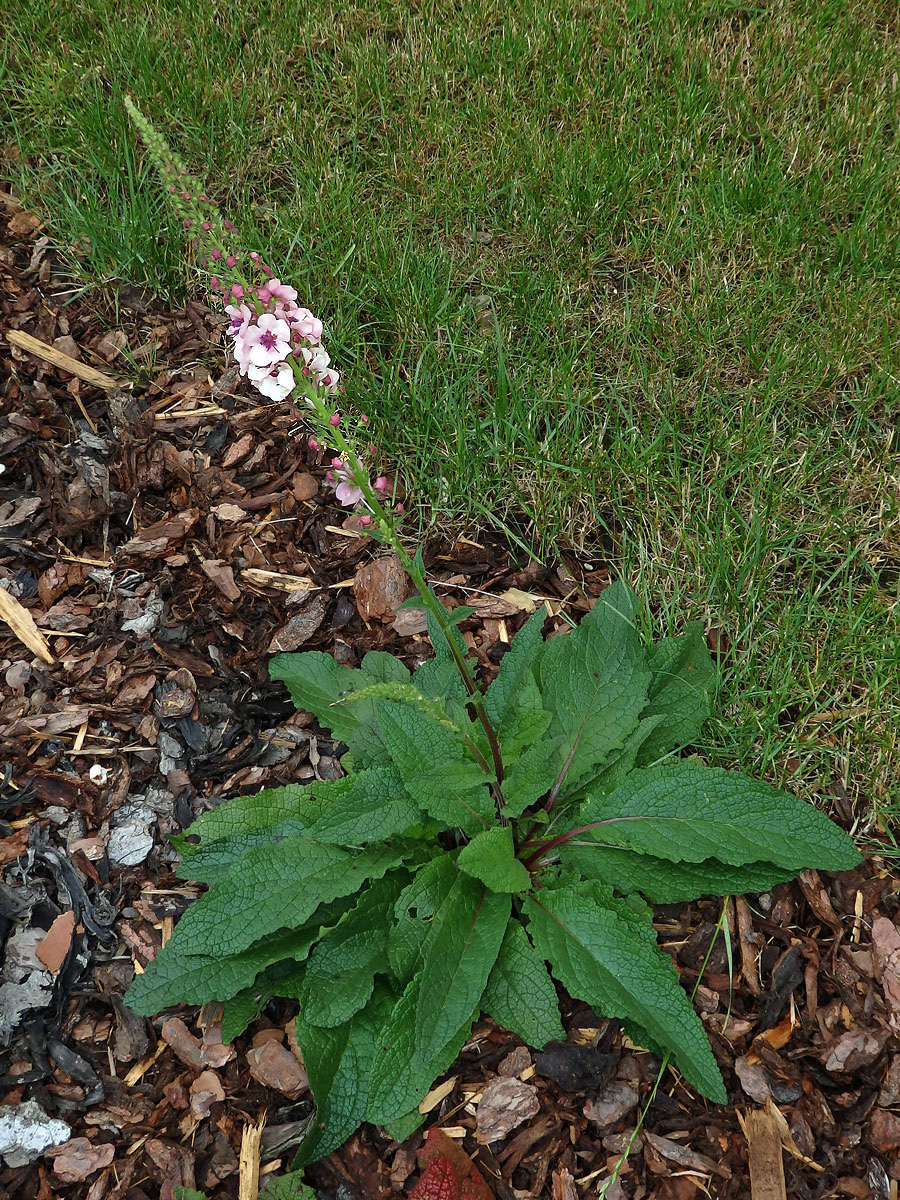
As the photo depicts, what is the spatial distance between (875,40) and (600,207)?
153 cm

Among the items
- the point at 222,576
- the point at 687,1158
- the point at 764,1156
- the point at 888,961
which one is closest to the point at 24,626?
the point at 222,576

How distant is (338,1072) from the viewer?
2.08 m

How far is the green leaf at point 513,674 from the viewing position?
247 cm

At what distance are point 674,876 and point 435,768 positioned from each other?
2.05 ft

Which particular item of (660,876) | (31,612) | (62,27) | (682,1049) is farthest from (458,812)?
(62,27)

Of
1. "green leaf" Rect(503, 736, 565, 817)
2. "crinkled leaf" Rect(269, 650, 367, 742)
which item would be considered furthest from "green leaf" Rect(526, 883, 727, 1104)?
"crinkled leaf" Rect(269, 650, 367, 742)

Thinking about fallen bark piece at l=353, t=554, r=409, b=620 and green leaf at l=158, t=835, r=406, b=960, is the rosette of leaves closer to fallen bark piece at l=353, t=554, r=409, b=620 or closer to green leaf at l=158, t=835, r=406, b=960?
green leaf at l=158, t=835, r=406, b=960

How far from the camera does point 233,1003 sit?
7.33 ft

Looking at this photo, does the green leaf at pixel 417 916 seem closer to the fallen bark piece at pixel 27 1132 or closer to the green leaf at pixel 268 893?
the green leaf at pixel 268 893

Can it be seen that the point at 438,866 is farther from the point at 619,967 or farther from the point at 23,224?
the point at 23,224

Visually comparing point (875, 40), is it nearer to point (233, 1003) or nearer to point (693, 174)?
point (693, 174)

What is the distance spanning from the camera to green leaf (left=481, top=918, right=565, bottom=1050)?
207 cm

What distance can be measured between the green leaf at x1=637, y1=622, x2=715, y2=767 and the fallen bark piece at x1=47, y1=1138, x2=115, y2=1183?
1552mm

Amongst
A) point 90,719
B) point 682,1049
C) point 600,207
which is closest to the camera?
point 682,1049
